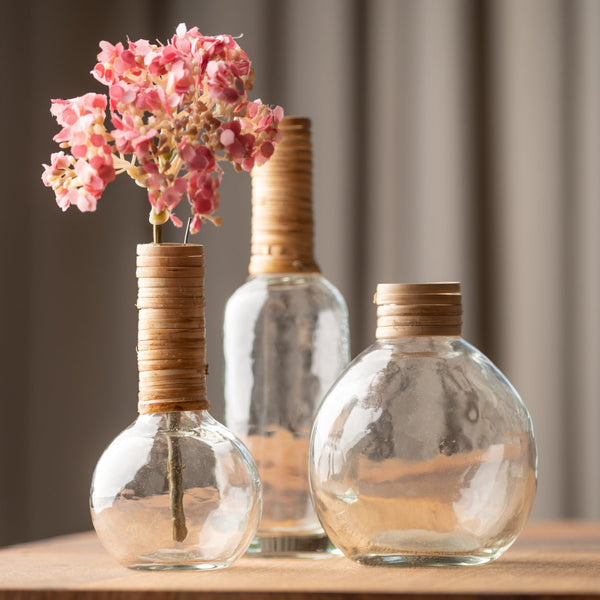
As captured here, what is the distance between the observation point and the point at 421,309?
0.79 meters

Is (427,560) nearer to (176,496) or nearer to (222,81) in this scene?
(176,496)

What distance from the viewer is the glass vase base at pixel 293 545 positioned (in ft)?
2.99

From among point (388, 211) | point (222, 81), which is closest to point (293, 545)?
point (222, 81)

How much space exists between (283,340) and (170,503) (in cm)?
A: 23

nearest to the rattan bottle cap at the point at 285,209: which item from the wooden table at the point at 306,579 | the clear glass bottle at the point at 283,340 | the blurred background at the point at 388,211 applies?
the clear glass bottle at the point at 283,340

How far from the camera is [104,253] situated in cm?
192

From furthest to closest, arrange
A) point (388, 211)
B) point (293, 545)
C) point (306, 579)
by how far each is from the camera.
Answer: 1. point (388, 211)
2. point (293, 545)
3. point (306, 579)

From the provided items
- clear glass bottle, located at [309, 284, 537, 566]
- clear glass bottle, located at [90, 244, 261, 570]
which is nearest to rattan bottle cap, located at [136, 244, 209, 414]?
clear glass bottle, located at [90, 244, 261, 570]

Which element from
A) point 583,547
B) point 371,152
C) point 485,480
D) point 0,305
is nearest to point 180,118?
point 485,480

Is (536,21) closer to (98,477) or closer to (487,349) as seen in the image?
(487,349)

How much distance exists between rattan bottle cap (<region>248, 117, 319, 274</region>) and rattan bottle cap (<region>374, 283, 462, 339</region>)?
0.17m

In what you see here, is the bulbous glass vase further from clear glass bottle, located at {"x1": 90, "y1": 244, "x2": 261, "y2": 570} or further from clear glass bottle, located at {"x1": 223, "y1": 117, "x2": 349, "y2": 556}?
clear glass bottle, located at {"x1": 223, "y1": 117, "x2": 349, "y2": 556}

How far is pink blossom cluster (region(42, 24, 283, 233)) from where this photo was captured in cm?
77

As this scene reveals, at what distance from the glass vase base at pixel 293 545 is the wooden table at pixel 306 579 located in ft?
0.18
